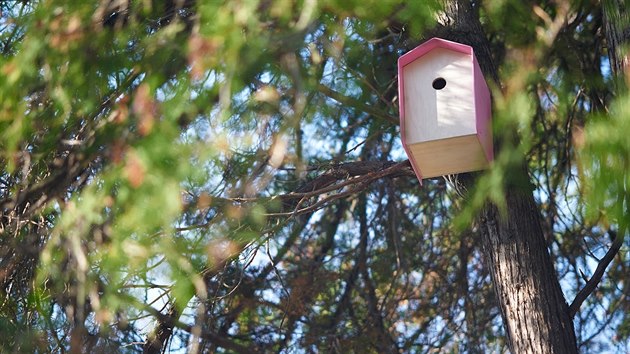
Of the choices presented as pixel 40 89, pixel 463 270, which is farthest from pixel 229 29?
pixel 463 270

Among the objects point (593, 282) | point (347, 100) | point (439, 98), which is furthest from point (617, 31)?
point (347, 100)

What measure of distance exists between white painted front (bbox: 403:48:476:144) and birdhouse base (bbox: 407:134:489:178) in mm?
29

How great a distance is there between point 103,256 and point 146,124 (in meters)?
0.54

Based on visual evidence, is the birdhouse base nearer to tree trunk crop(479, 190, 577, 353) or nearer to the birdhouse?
the birdhouse

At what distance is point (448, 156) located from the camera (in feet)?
10.3

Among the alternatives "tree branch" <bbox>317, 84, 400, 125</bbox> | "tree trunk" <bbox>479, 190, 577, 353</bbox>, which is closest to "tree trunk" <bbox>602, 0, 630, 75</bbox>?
"tree trunk" <bbox>479, 190, 577, 353</bbox>

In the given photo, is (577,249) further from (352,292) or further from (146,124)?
(146,124)

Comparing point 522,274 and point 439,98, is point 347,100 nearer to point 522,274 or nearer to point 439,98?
point 439,98

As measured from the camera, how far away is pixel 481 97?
3.17m

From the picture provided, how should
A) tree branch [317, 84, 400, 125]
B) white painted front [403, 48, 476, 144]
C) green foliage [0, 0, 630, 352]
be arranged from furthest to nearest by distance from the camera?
tree branch [317, 84, 400, 125] < white painted front [403, 48, 476, 144] < green foliage [0, 0, 630, 352]

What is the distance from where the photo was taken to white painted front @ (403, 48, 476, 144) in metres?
3.04

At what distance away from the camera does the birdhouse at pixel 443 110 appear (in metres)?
3.04

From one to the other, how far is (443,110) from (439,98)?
49mm

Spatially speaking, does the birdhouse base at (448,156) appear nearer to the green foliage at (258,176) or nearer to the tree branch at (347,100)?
the green foliage at (258,176)
